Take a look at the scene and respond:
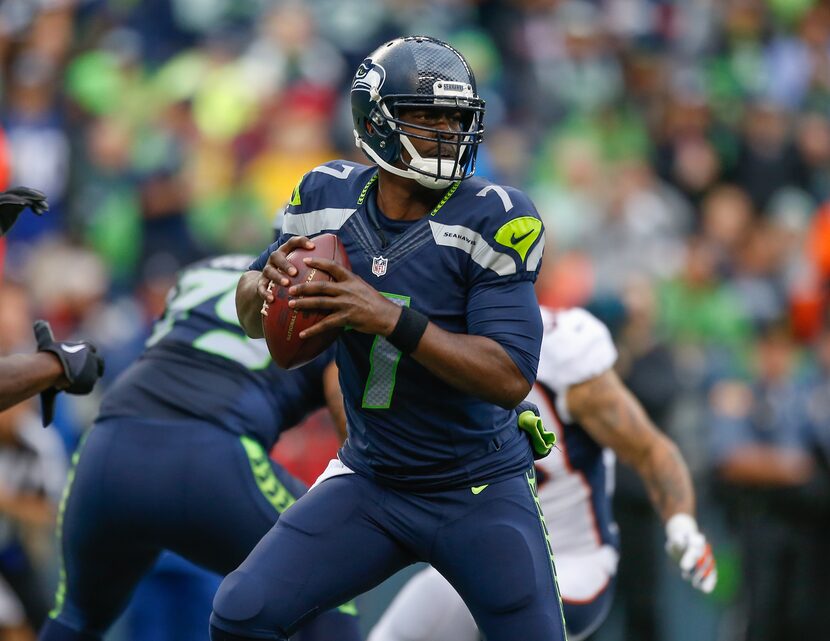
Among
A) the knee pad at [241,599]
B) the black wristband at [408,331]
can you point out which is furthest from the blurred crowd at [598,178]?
the black wristband at [408,331]

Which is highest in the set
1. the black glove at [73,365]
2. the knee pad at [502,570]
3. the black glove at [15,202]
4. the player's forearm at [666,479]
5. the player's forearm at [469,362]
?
the black glove at [15,202]

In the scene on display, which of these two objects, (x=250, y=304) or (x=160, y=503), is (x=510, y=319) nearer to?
(x=250, y=304)

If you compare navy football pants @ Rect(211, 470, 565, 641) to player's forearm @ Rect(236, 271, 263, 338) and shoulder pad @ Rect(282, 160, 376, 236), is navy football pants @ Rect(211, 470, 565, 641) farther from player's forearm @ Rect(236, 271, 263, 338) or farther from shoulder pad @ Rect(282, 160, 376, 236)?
shoulder pad @ Rect(282, 160, 376, 236)

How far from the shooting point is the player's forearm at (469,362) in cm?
368

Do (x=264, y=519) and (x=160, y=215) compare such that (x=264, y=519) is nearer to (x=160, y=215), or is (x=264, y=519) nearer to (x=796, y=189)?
(x=160, y=215)

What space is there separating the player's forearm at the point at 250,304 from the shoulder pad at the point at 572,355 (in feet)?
3.95

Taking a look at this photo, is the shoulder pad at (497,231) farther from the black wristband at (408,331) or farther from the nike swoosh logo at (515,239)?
the black wristband at (408,331)

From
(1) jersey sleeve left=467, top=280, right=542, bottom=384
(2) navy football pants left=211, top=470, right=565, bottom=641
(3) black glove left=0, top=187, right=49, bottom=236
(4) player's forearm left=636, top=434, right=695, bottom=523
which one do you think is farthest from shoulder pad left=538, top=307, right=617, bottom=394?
(3) black glove left=0, top=187, right=49, bottom=236

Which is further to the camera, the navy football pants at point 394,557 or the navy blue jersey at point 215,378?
the navy blue jersey at point 215,378

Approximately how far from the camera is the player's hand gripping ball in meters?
3.70

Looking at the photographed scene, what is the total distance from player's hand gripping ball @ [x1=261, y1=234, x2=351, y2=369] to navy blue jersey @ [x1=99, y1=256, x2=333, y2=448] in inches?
37.2

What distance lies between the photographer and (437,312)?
3.86 metres

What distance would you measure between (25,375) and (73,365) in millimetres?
162

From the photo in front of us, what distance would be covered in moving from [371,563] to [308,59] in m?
7.02
